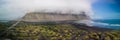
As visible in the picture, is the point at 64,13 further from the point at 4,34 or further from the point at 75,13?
the point at 4,34

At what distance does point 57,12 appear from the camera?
122 meters

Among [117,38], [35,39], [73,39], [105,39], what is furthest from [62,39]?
[117,38]

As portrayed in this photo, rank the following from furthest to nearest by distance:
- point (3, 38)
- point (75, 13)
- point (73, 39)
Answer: point (75, 13), point (73, 39), point (3, 38)

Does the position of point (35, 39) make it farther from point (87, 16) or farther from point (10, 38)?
point (87, 16)

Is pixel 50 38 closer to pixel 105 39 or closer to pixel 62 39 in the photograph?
pixel 62 39

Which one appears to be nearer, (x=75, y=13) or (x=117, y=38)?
(x=117, y=38)

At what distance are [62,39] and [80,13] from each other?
253ft

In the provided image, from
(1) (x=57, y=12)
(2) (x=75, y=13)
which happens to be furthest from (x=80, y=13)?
(1) (x=57, y=12)

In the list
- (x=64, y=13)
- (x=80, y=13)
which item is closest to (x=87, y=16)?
(x=80, y=13)

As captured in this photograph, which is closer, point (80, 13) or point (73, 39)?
point (73, 39)

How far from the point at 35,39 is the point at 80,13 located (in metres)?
79.6

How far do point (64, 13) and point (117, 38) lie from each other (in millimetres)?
74574

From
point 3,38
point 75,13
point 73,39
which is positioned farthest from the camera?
point 75,13

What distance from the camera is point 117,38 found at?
4472 centimetres
